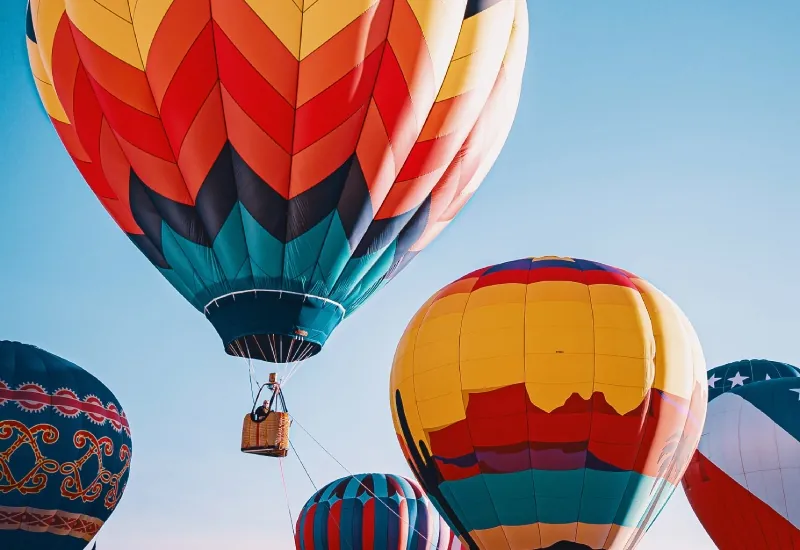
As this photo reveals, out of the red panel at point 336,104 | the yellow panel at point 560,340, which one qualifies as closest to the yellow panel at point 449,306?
the yellow panel at point 560,340

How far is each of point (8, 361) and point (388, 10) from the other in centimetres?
714

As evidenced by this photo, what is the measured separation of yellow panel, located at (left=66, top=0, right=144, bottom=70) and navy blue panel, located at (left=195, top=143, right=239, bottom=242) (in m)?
1.04

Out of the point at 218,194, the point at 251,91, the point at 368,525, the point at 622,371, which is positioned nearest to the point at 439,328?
the point at 622,371

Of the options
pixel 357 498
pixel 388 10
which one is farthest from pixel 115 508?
pixel 388 10

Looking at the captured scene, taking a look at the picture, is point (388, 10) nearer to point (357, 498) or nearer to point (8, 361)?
point (8, 361)

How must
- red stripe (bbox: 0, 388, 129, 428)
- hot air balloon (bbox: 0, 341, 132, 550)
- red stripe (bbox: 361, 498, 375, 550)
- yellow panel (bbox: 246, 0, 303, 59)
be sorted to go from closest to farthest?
yellow panel (bbox: 246, 0, 303, 59) < hot air balloon (bbox: 0, 341, 132, 550) < red stripe (bbox: 0, 388, 129, 428) < red stripe (bbox: 361, 498, 375, 550)

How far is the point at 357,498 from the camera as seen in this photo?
1788 cm

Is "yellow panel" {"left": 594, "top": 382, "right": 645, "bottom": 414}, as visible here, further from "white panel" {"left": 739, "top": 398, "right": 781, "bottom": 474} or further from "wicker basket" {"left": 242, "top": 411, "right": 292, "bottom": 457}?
"white panel" {"left": 739, "top": 398, "right": 781, "bottom": 474}

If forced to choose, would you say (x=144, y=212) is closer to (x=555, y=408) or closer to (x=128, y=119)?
(x=128, y=119)

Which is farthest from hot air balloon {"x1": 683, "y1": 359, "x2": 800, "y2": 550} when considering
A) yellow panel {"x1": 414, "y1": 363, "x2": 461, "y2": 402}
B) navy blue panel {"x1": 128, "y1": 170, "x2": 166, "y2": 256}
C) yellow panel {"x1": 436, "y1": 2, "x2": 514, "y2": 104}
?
navy blue panel {"x1": 128, "y1": 170, "x2": 166, "y2": 256}

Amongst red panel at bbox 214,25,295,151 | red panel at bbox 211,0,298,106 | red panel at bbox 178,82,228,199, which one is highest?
red panel at bbox 211,0,298,106

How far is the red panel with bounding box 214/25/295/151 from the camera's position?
866cm

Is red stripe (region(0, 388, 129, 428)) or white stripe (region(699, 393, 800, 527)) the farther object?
white stripe (region(699, 393, 800, 527))

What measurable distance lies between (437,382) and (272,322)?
2283 mm
